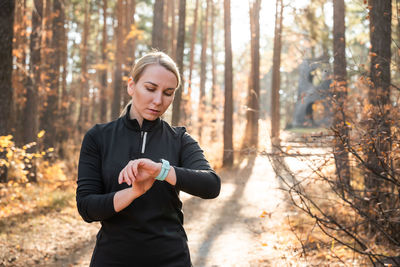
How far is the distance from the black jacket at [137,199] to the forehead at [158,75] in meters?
0.25

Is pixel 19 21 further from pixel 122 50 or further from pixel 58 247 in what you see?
pixel 58 247

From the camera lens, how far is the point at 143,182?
183 centimetres

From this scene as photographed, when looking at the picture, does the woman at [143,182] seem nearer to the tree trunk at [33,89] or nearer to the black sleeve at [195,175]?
the black sleeve at [195,175]

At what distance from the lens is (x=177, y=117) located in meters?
12.7

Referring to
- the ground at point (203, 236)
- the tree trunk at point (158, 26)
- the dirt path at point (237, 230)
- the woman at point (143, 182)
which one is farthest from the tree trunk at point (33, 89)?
the woman at point (143, 182)

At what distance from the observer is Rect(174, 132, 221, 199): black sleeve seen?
1919 millimetres

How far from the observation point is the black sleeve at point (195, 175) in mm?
1919

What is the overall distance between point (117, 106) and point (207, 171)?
15330 millimetres

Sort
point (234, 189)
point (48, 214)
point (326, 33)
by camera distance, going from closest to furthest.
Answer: point (48, 214) < point (234, 189) < point (326, 33)

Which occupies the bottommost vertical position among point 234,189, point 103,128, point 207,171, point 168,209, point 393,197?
point 234,189

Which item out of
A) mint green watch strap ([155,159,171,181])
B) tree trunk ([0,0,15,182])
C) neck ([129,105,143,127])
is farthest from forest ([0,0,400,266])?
mint green watch strap ([155,159,171,181])

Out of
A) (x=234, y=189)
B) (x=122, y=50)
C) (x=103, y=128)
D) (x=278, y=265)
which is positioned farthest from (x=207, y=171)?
(x=122, y=50)

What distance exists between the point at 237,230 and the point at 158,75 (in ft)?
20.6

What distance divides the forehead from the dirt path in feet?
7.69
